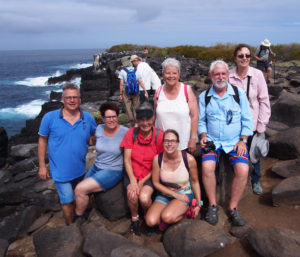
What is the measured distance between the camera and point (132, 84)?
28.4ft

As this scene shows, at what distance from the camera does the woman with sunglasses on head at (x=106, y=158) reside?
3988 mm

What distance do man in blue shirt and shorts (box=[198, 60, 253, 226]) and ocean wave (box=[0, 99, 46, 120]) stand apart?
2401 cm

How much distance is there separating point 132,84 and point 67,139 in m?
4.93

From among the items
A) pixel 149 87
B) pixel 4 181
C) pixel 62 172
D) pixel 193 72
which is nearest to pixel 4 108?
pixel 193 72

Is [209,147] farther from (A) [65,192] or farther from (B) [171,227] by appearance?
(A) [65,192]

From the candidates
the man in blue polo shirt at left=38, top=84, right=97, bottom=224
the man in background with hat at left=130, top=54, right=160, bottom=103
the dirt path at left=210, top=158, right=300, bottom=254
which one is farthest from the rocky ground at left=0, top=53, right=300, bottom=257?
the man in background with hat at left=130, top=54, right=160, bottom=103

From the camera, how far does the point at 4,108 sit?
29.1 metres

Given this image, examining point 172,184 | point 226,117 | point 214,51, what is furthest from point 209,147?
point 214,51

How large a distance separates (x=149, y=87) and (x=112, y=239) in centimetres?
614

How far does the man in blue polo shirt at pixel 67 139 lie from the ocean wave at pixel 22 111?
74.2 feet

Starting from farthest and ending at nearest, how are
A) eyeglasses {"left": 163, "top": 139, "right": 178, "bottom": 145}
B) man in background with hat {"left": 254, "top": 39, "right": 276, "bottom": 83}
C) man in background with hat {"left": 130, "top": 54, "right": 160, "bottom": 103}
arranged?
man in background with hat {"left": 254, "top": 39, "right": 276, "bottom": 83}, man in background with hat {"left": 130, "top": 54, "right": 160, "bottom": 103}, eyeglasses {"left": 163, "top": 139, "right": 178, "bottom": 145}

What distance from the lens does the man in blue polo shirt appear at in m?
3.99

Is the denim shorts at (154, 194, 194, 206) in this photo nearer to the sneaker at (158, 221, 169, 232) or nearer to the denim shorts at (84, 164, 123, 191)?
the sneaker at (158, 221, 169, 232)

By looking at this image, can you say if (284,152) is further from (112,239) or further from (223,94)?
(112,239)
